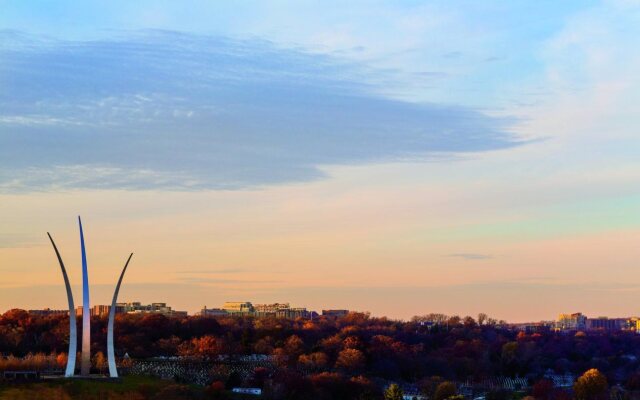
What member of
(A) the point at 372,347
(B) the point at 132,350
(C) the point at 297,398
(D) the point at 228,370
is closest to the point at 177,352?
(B) the point at 132,350

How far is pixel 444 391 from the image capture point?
304 feet

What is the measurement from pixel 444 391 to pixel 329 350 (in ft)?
92.5

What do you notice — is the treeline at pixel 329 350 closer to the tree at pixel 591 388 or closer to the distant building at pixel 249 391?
the distant building at pixel 249 391

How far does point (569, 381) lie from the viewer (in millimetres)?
126938

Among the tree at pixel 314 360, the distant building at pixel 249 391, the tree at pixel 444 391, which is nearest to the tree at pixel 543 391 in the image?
the tree at pixel 444 391

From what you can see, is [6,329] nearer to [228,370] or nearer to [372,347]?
[228,370]

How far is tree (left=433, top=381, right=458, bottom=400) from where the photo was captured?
91562mm

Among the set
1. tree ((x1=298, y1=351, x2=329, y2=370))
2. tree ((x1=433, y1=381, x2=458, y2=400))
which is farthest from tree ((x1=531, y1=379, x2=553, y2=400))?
tree ((x1=298, y1=351, x2=329, y2=370))

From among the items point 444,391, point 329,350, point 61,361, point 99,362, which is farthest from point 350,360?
point 61,361

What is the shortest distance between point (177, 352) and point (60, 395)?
42.4 meters

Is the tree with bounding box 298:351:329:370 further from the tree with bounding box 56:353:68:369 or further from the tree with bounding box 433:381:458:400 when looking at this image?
the tree with bounding box 56:353:68:369

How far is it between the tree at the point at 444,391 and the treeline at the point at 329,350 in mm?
3700

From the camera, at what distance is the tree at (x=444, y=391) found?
91562mm

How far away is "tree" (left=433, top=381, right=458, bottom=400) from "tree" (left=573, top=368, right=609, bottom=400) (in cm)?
1328
